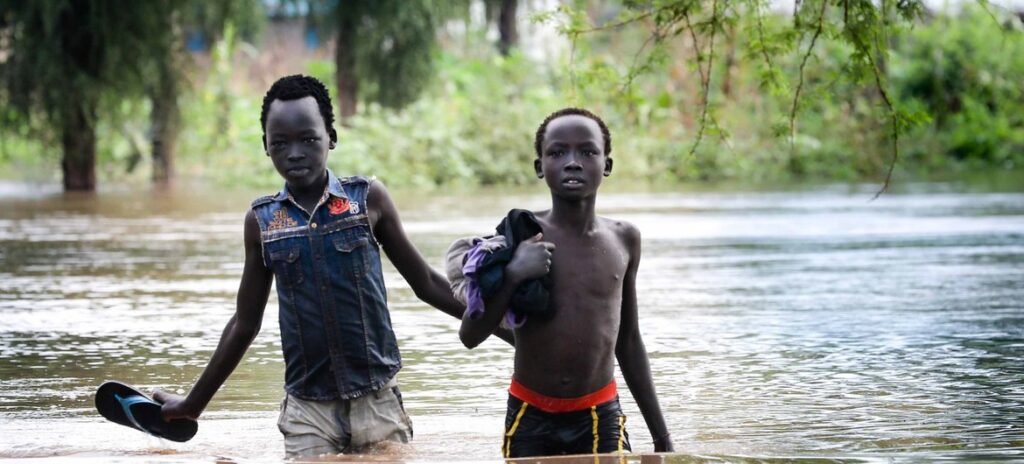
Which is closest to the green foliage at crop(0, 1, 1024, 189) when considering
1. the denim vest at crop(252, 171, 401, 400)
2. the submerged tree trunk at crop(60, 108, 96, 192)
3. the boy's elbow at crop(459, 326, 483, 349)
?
the submerged tree trunk at crop(60, 108, 96, 192)

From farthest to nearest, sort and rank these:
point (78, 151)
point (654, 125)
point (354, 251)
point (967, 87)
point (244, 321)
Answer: point (967, 87)
point (654, 125)
point (78, 151)
point (244, 321)
point (354, 251)

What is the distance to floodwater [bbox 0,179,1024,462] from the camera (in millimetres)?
5281

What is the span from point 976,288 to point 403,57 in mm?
15606

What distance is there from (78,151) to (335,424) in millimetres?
18617

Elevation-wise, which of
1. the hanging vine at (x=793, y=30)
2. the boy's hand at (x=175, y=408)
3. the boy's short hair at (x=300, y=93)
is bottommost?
the boy's hand at (x=175, y=408)

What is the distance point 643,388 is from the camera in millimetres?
4492

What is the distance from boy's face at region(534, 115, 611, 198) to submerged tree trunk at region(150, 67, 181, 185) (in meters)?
17.3

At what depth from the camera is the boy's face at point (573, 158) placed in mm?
4250

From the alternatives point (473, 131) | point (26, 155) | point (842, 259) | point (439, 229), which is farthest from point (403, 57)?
point (842, 259)

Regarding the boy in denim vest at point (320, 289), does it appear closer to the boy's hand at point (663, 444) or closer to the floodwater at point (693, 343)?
the floodwater at point (693, 343)

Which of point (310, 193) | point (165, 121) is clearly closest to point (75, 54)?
point (165, 121)

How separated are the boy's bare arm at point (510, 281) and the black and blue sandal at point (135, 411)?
44.3 inches

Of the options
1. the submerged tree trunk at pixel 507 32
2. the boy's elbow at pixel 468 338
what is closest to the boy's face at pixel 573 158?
the boy's elbow at pixel 468 338

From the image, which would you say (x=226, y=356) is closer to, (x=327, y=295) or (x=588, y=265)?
(x=327, y=295)
